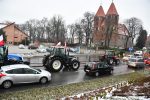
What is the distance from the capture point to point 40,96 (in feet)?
39.5

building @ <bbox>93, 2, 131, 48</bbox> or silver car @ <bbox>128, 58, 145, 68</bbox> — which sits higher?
building @ <bbox>93, 2, 131, 48</bbox>

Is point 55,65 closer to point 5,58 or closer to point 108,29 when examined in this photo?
point 5,58

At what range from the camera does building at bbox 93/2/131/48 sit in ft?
215

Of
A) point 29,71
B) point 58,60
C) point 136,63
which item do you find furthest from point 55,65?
point 136,63

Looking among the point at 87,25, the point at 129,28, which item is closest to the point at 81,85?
the point at 87,25

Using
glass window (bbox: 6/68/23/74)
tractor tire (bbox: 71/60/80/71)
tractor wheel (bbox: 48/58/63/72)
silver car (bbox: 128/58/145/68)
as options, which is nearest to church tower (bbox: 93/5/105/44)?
silver car (bbox: 128/58/145/68)

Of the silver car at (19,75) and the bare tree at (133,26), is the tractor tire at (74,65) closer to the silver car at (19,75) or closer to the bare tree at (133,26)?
the silver car at (19,75)

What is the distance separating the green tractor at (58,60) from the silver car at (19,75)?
5007 mm

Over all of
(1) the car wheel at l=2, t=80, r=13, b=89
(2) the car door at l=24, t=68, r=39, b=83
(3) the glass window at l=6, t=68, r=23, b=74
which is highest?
(3) the glass window at l=6, t=68, r=23, b=74

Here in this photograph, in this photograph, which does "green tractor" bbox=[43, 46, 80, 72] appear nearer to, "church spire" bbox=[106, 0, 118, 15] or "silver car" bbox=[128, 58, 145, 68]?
"silver car" bbox=[128, 58, 145, 68]

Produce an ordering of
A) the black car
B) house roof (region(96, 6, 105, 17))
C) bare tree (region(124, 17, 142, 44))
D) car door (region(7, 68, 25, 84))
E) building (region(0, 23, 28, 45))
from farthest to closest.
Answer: house roof (region(96, 6, 105, 17)) → building (region(0, 23, 28, 45)) → bare tree (region(124, 17, 142, 44)) → the black car → car door (region(7, 68, 25, 84))

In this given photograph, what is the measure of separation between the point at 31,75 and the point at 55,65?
20.0 ft

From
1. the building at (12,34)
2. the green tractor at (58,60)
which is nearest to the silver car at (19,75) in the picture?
the green tractor at (58,60)

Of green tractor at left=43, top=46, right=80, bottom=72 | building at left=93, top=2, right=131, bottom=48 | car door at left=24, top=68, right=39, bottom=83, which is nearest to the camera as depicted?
car door at left=24, top=68, right=39, bottom=83
